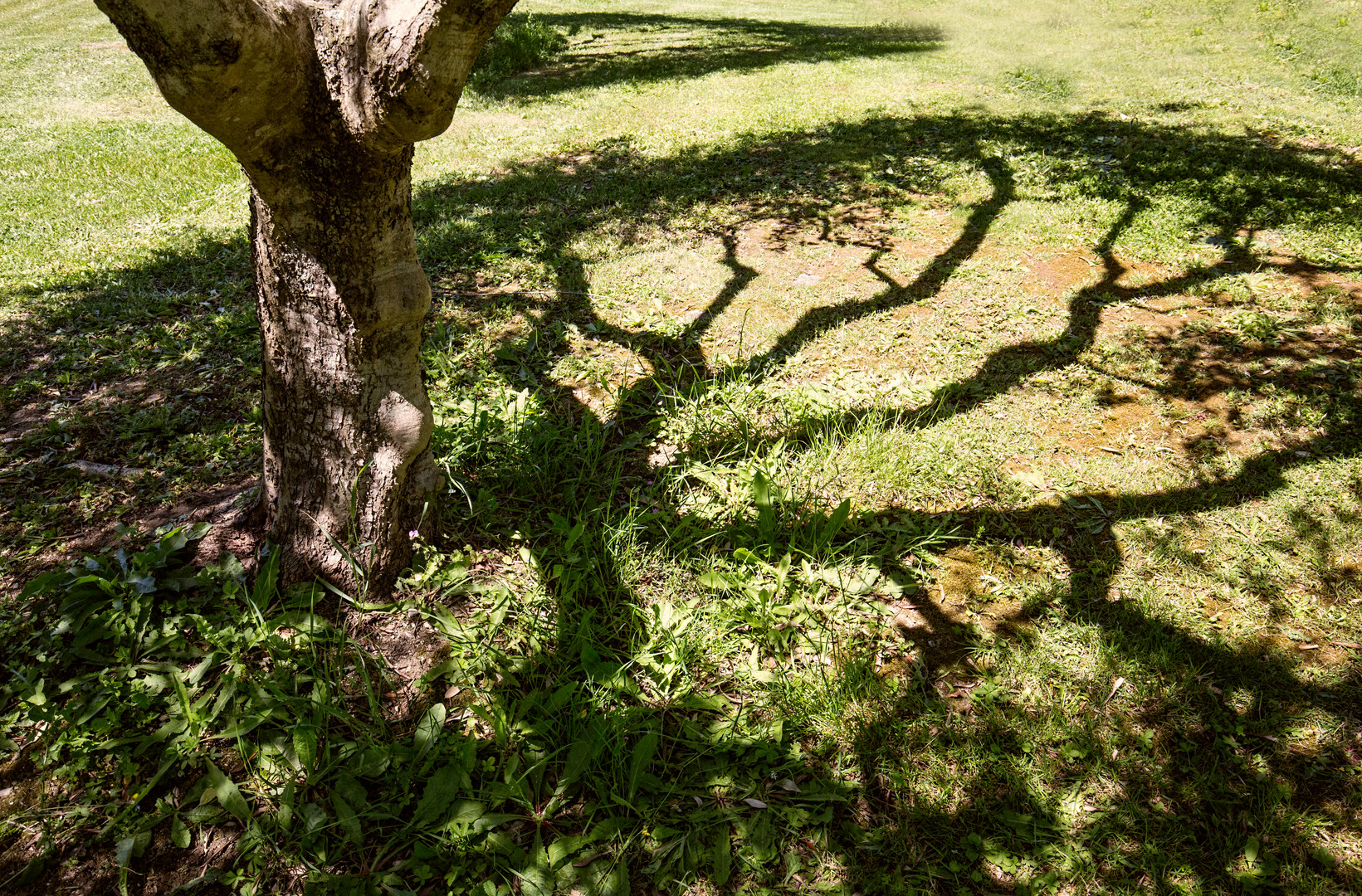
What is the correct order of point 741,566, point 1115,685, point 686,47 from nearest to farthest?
point 1115,685 < point 741,566 < point 686,47

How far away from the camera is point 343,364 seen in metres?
2.53

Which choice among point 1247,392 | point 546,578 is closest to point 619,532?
point 546,578

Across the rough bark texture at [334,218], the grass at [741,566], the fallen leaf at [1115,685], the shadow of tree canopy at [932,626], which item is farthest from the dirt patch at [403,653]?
the fallen leaf at [1115,685]

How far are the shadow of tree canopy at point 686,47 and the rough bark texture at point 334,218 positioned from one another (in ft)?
34.0

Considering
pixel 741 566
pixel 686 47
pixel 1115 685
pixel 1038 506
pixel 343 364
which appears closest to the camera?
pixel 343 364

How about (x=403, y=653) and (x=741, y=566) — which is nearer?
(x=403, y=653)

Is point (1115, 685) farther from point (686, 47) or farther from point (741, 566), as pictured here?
point (686, 47)

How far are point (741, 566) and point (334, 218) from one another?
206 cm

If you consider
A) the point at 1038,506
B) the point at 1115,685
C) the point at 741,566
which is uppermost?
the point at 741,566

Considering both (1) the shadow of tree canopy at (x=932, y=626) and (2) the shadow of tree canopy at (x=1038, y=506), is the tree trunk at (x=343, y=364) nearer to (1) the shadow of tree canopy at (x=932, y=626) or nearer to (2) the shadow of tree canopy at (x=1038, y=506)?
(1) the shadow of tree canopy at (x=932, y=626)

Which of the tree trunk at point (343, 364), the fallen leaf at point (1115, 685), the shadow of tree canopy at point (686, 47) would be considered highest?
the shadow of tree canopy at point (686, 47)

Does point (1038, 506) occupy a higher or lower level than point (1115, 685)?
higher

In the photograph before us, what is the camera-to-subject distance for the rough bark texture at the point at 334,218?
67.1 inches

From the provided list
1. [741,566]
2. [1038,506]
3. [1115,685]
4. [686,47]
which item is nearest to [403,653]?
[741,566]
